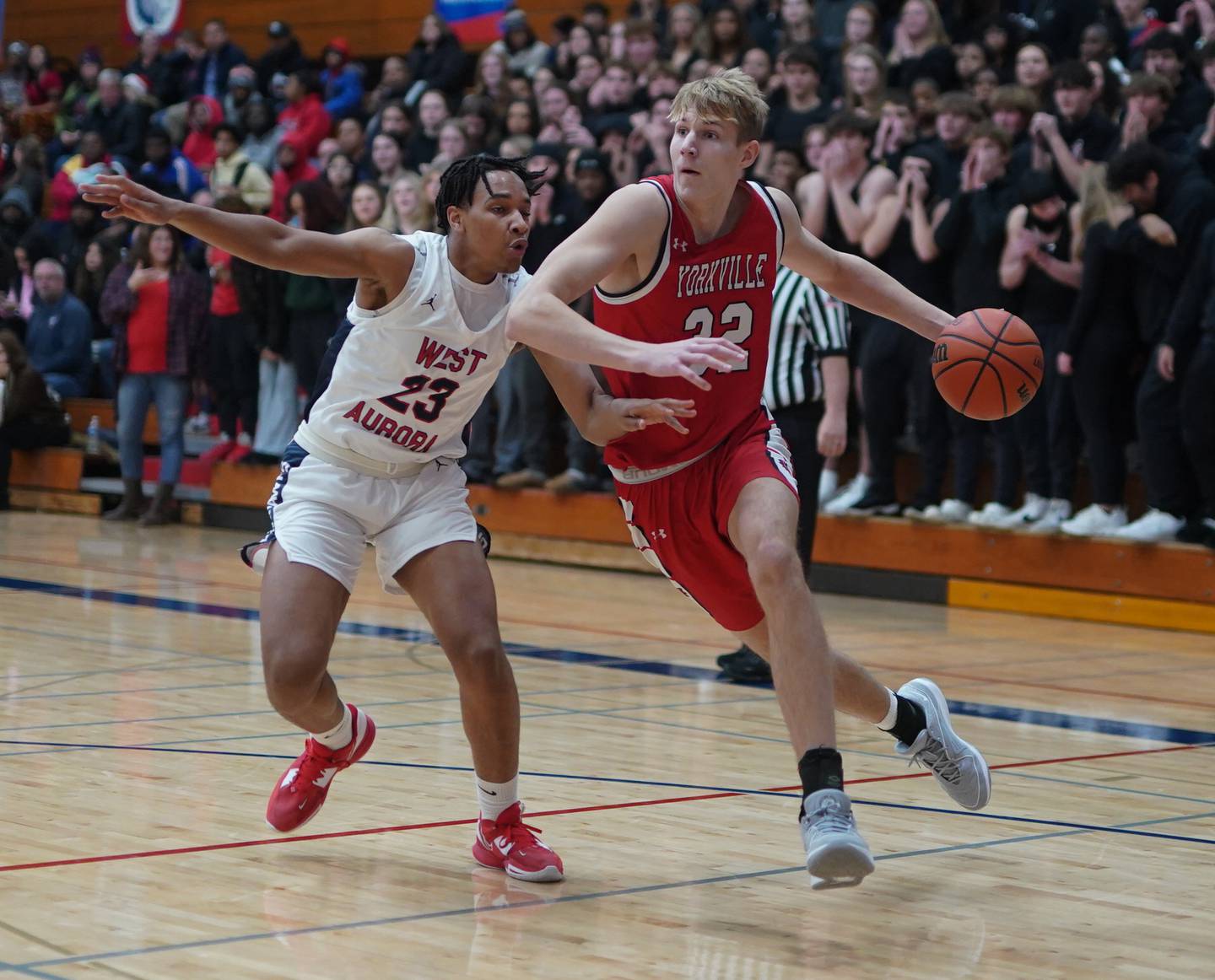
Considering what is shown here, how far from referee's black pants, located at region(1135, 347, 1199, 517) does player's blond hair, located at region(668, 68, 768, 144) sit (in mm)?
6130

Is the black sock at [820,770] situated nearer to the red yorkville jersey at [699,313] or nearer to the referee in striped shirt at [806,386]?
the red yorkville jersey at [699,313]

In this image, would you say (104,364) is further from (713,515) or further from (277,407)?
(713,515)

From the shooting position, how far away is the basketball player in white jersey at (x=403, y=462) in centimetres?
439

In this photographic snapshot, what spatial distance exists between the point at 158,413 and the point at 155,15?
8669 mm

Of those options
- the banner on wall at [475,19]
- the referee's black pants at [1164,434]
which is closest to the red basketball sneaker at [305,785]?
the referee's black pants at [1164,434]

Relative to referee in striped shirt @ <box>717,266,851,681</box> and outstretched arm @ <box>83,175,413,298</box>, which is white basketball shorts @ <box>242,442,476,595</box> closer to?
outstretched arm @ <box>83,175,413,298</box>

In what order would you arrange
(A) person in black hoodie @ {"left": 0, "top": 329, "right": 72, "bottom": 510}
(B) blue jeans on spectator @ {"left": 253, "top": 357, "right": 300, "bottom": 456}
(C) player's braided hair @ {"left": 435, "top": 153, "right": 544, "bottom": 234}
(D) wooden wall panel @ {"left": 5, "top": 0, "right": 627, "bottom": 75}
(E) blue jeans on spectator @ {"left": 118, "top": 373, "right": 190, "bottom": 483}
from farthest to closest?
(D) wooden wall panel @ {"left": 5, "top": 0, "right": 627, "bottom": 75} < (A) person in black hoodie @ {"left": 0, "top": 329, "right": 72, "bottom": 510} < (E) blue jeans on spectator @ {"left": 118, "top": 373, "right": 190, "bottom": 483} < (B) blue jeans on spectator @ {"left": 253, "top": 357, "right": 300, "bottom": 456} < (C) player's braided hair @ {"left": 435, "top": 153, "right": 544, "bottom": 234}

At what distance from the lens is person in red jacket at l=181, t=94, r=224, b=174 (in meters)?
18.3

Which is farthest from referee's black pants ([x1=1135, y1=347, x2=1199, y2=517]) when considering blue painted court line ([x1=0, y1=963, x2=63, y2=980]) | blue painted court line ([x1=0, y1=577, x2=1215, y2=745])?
blue painted court line ([x1=0, y1=963, x2=63, y2=980])

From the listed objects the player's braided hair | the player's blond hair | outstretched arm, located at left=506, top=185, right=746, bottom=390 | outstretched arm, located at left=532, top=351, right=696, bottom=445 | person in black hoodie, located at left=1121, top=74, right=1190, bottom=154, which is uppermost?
person in black hoodie, located at left=1121, top=74, right=1190, bottom=154

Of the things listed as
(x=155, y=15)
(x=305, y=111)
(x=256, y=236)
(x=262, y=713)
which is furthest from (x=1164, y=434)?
(x=155, y=15)

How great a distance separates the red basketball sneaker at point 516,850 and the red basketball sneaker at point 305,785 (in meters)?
0.49

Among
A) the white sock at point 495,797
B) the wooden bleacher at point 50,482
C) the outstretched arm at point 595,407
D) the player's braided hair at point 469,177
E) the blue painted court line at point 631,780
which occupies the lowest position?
the wooden bleacher at point 50,482

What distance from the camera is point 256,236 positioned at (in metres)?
4.33
